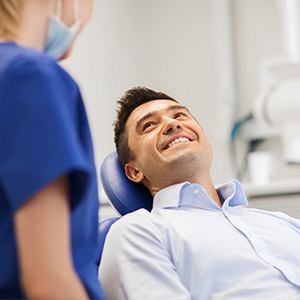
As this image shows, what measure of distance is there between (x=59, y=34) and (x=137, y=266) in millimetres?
803

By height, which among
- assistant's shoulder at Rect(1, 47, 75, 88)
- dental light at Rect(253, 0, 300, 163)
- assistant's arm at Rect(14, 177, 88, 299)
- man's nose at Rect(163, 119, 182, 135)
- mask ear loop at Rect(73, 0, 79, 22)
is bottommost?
dental light at Rect(253, 0, 300, 163)

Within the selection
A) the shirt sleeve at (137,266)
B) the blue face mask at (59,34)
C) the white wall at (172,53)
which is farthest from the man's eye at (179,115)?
the white wall at (172,53)

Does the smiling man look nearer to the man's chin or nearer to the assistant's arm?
the man's chin

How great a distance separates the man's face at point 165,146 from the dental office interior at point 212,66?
4.46 feet

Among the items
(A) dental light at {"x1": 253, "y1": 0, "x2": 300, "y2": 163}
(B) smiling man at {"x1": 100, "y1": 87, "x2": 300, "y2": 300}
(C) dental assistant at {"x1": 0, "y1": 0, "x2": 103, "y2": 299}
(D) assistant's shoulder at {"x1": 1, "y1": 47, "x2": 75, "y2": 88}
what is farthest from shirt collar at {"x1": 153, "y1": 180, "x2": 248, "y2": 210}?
(A) dental light at {"x1": 253, "y1": 0, "x2": 300, "y2": 163}

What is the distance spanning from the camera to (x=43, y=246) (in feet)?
3.24

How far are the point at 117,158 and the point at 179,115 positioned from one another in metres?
0.26

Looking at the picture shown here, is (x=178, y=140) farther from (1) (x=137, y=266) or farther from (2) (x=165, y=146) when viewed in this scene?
(1) (x=137, y=266)

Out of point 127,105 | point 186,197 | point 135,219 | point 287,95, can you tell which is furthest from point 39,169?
point 287,95

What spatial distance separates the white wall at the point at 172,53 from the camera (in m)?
3.83

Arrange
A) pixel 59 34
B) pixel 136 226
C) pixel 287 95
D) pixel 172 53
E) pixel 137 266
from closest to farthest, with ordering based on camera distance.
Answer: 1. pixel 59 34
2. pixel 137 266
3. pixel 136 226
4. pixel 287 95
5. pixel 172 53

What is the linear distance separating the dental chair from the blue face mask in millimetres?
966

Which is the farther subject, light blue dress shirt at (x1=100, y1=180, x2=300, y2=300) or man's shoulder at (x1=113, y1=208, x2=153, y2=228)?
man's shoulder at (x1=113, y1=208, x2=153, y2=228)

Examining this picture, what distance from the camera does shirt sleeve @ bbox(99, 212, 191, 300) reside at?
173 centimetres
